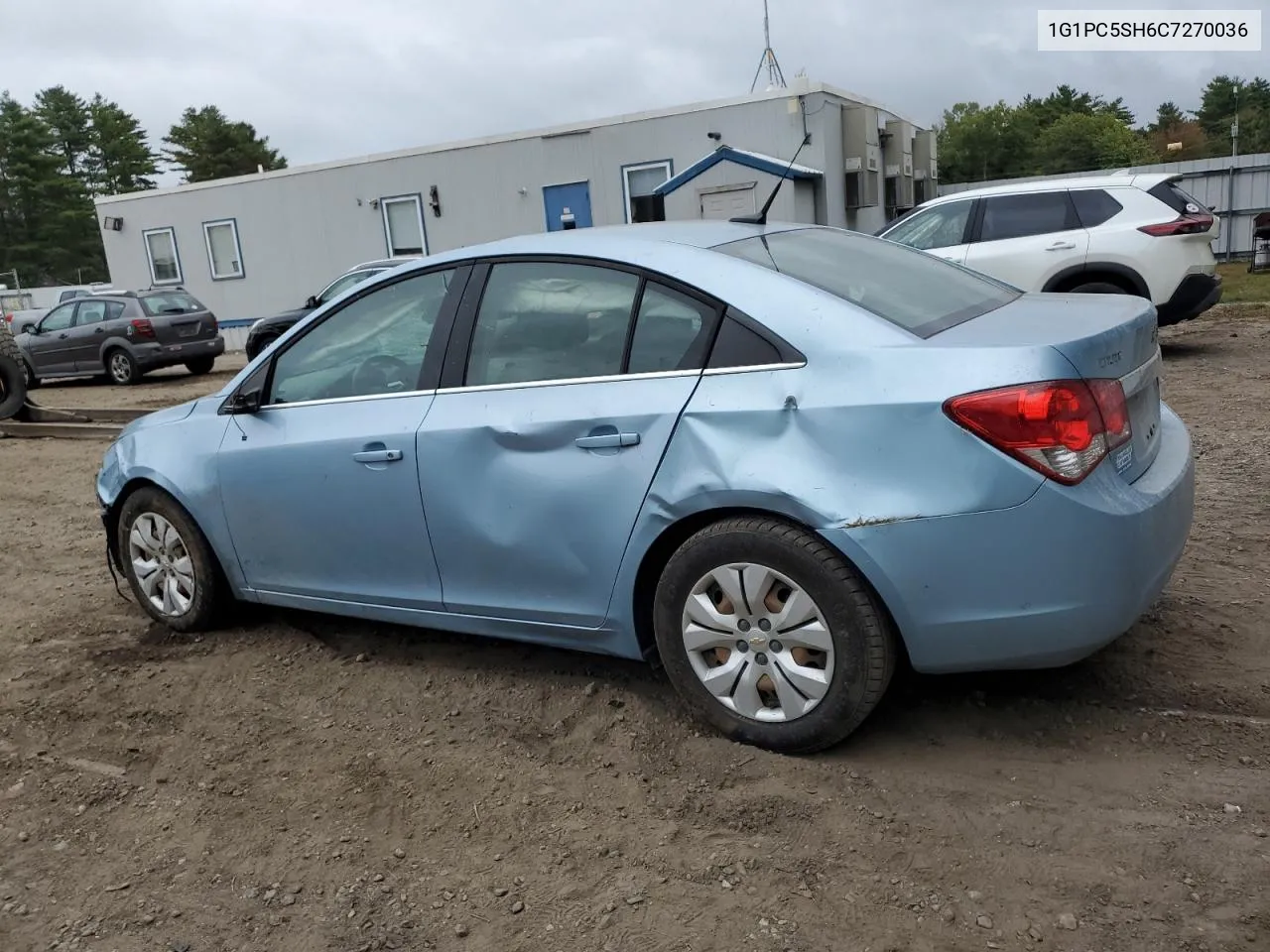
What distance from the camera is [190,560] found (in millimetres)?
4281

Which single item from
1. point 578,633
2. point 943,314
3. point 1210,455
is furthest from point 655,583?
point 1210,455

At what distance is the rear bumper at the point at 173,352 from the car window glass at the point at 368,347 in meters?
13.5

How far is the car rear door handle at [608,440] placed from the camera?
304cm

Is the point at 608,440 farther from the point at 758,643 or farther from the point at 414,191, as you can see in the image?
the point at 414,191

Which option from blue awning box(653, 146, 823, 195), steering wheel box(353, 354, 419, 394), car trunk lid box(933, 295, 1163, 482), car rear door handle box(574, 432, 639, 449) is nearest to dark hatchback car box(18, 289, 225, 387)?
blue awning box(653, 146, 823, 195)

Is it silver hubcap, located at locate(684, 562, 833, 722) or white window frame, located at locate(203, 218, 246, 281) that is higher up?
white window frame, located at locate(203, 218, 246, 281)

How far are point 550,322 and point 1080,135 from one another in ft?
232

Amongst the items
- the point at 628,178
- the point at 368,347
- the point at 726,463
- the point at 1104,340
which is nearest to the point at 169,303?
the point at 628,178

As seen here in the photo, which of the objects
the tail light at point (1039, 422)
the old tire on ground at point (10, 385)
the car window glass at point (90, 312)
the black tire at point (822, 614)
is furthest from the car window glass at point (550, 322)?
the car window glass at point (90, 312)

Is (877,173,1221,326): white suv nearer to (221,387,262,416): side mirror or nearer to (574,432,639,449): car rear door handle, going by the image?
(221,387,262,416): side mirror

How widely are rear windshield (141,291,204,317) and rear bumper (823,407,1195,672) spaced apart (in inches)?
629

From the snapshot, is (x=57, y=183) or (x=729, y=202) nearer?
(x=729, y=202)

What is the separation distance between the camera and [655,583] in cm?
318

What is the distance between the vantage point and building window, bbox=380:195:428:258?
65.6 feet
